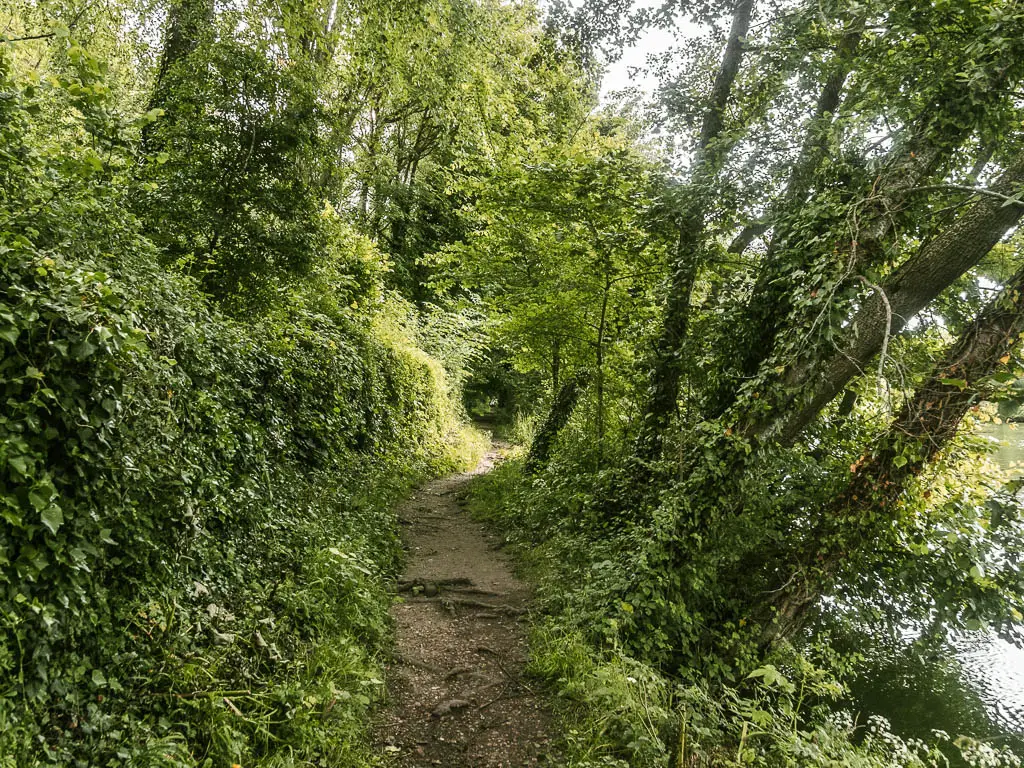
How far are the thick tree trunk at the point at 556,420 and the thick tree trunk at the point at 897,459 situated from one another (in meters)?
5.90

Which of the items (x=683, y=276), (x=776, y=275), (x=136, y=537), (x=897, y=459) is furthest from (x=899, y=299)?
(x=136, y=537)

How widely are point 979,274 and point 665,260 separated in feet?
13.1

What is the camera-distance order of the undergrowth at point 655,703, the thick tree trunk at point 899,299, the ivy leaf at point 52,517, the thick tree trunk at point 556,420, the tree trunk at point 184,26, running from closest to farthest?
1. the ivy leaf at point 52,517
2. the undergrowth at point 655,703
3. the thick tree trunk at point 899,299
4. the tree trunk at point 184,26
5. the thick tree trunk at point 556,420

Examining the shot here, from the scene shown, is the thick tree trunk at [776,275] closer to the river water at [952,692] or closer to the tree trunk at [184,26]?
the river water at [952,692]

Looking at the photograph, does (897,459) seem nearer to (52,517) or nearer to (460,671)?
(460,671)

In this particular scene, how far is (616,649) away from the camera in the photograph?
4.96 meters

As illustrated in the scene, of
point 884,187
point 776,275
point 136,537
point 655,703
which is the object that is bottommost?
point 655,703

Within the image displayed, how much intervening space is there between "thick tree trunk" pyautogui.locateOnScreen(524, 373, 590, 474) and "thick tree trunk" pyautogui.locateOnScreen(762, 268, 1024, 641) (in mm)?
5898

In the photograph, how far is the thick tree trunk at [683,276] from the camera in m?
7.18

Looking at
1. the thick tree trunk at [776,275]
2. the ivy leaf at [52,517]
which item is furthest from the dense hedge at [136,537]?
the thick tree trunk at [776,275]

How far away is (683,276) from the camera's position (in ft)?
24.1

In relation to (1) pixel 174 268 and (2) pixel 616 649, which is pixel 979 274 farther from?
(1) pixel 174 268

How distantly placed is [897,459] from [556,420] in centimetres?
740

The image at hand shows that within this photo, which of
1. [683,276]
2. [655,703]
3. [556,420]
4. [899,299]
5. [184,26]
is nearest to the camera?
[655,703]
